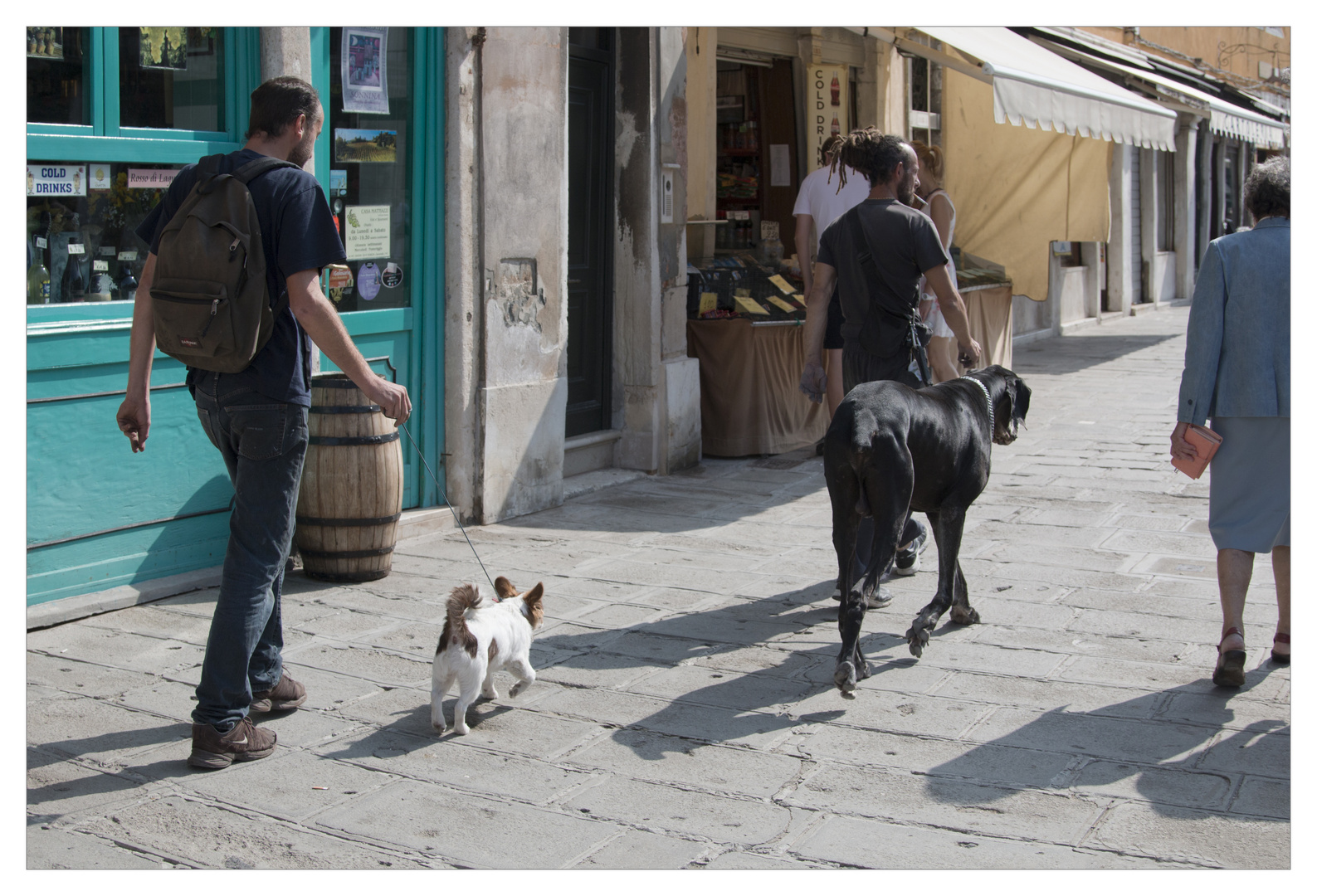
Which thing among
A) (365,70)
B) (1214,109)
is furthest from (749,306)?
(1214,109)

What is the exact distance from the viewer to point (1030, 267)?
12922 millimetres

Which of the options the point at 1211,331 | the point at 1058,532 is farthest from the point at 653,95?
the point at 1211,331

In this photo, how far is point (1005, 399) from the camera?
5137 mm

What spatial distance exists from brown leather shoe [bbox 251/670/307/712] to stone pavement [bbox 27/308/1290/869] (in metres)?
0.04

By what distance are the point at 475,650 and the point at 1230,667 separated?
254 centimetres

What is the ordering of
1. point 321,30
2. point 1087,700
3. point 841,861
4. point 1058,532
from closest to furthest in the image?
point 841,861 → point 1087,700 → point 321,30 → point 1058,532

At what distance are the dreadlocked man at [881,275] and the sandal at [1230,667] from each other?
142cm

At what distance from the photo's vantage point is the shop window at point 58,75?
4.91 meters

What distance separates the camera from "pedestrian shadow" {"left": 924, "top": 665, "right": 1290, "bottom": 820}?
3.56 metres

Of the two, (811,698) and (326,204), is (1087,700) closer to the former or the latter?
(811,698)

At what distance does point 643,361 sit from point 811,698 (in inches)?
166

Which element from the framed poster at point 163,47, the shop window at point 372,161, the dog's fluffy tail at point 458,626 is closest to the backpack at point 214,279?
the dog's fluffy tail at point 458,626

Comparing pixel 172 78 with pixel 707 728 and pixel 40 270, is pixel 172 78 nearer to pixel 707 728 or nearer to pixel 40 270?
pixel 40 270

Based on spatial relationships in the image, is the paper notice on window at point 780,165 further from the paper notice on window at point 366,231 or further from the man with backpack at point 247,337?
the man with backpack at point 247,337
